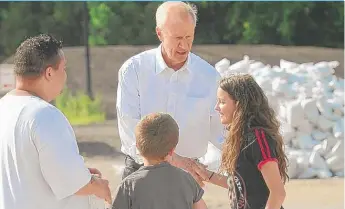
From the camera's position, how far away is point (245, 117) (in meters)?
3.66

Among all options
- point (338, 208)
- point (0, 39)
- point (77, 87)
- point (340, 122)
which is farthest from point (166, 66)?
point (0, 39)

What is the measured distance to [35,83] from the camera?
3.22m

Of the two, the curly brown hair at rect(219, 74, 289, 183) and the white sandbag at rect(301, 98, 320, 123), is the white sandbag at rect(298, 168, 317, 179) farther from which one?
the curly brown hair at rect(219, 74, 289, 183)

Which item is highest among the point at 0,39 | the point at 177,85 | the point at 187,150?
the point at 177,85

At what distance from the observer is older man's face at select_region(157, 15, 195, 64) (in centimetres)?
415

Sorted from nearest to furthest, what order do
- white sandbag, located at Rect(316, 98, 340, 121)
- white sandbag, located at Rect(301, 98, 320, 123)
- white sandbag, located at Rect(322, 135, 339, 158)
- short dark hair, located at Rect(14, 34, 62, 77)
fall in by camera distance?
short dark hair, located at Rect(14, 34, 62, 77), white sandbag, located at Rect(322, 135, 339, 158), white sandbag, located at Rect(301, 98, 320, 123), white sandbag, located at Rect(316, 98, 340, 121)

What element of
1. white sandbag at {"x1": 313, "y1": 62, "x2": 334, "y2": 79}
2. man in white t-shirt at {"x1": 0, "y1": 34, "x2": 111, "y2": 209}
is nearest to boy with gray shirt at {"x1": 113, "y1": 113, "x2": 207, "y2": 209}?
man in white t-shirt at {"x1": 0, "y1": 34, "x2": 111, "y2": 209}

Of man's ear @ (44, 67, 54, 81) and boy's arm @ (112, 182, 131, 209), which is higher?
man's ear @ (44, 67, 54, 81)

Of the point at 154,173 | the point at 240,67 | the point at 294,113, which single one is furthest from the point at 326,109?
the point at 154,173

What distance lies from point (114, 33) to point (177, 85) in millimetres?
21061

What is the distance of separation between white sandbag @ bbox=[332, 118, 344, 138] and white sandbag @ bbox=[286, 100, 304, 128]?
396 millimetres

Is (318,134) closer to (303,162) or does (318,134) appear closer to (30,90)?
(303,162)

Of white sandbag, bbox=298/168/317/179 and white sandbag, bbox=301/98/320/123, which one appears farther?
white sandbag, bbox=301/98/320/123

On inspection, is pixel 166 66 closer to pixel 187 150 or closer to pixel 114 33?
pixel 187 150
